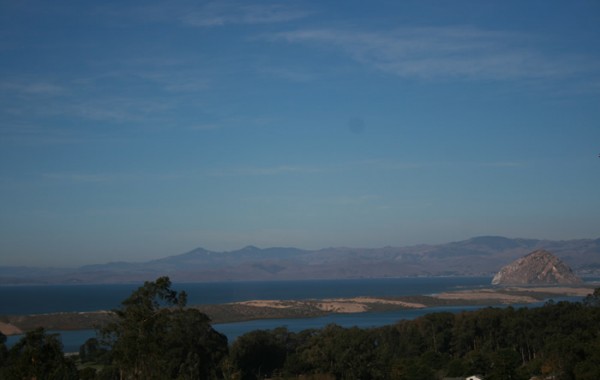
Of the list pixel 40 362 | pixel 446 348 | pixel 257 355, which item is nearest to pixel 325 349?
pixel 257 355

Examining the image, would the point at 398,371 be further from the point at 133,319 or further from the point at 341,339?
the point at 133,319

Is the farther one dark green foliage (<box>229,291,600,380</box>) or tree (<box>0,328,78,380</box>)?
dark green foliage (<box>229,291,600,380</box>)

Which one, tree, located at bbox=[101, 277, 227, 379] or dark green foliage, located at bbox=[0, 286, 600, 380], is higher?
tree, located at bbox=[101, 277, 227, 379]

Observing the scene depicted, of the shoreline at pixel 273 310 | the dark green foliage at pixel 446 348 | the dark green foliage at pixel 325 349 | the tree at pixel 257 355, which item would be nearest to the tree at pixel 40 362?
the dark green foliage at pixel 325 349

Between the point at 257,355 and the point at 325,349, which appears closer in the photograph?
the point at 325,349

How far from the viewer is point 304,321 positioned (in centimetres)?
8700

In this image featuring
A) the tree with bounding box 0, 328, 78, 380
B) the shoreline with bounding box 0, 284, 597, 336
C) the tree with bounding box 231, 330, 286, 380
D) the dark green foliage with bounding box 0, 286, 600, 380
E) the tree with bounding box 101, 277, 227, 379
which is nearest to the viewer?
the tree with bounding box 0, 328, 78, 380

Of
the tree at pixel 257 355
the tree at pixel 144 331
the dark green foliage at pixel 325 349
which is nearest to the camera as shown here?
the tree at pixel 144 331

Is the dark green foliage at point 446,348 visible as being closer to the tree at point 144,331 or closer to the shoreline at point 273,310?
the tree at point 144,331

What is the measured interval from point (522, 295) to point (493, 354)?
94937 mm

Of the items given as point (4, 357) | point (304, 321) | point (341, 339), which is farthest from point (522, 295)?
point (4, 357)

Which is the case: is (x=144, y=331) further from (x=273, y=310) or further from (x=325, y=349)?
(x=273, y=310)

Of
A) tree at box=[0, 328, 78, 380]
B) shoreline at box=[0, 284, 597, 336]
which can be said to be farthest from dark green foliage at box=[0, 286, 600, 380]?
shoreline at box=[0, 284, 597, 336]

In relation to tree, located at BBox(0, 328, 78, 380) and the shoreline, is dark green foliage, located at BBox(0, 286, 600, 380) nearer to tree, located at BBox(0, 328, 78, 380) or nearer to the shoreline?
tree, located at BBox(0, 328, 78, 380)
